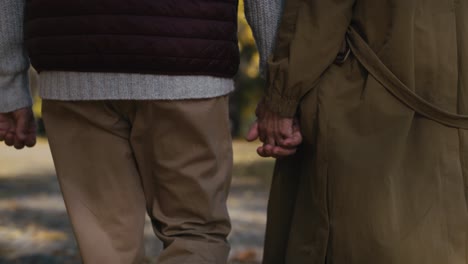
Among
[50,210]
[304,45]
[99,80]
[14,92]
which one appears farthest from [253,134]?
[50,210]

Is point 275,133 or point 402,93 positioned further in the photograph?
point 275,133

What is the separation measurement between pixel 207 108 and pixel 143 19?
353mm

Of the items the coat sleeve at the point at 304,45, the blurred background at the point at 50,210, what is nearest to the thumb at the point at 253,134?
the coat sleeve at the point at 304,45

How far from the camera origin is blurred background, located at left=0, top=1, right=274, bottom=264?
17.1 ft

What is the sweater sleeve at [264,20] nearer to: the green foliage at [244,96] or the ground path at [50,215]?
the ground path at [50,215]

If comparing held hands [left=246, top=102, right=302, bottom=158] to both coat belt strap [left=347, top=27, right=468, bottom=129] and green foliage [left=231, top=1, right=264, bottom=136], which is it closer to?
coat belt strap [left=347, top=27, right=468, bottom=129]

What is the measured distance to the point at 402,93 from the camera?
277cm

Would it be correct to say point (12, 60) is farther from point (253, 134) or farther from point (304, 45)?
point (304, 45)

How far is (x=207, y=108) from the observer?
2803 mm

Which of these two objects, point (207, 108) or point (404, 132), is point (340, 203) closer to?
point (404, 132)

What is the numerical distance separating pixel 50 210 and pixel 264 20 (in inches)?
155

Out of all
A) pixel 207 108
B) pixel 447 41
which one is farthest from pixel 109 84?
pixel 447 41

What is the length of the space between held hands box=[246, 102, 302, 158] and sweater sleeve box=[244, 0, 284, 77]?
185 millimetres

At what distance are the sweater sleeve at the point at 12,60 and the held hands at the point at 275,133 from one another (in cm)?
81
